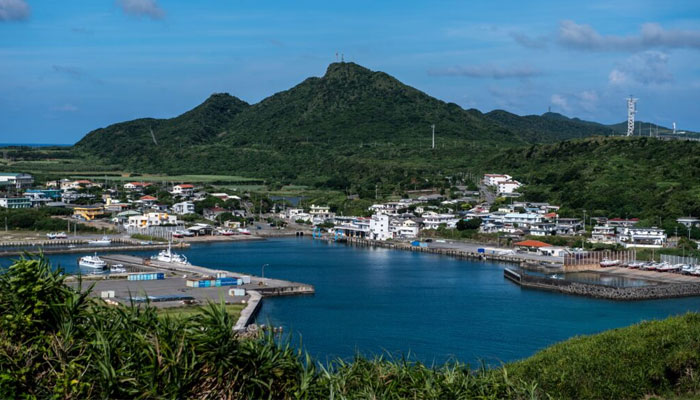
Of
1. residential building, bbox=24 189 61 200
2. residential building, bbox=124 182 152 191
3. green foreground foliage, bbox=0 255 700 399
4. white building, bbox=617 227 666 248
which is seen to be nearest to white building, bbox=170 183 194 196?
residential building, bbox=124 182 152 191

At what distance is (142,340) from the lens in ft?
15.5

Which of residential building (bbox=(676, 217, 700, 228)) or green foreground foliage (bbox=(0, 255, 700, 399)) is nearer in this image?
green foreground foliage (bbox=(0, 255, 700, 399))

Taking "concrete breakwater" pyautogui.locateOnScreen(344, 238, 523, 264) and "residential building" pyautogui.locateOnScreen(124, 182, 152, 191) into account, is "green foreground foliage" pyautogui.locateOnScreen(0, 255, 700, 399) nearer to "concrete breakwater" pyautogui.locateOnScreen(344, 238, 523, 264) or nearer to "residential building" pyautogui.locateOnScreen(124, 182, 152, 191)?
"concrete breakwater" pyautogui.locateOnScreen(344, 238, 523, 264)

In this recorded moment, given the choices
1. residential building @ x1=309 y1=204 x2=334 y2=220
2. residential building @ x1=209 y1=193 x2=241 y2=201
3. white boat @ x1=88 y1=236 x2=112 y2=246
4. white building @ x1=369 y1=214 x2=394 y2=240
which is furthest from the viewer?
residential building @ x1=209 y1=193 x2=241 y2=201

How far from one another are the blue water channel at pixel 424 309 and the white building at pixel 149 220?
7788mm

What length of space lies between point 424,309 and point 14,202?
26.9m

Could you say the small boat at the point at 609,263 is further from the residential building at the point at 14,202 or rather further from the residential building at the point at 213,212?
→ the residential building at the point at 14,202

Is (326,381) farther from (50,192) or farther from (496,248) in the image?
(50,192)

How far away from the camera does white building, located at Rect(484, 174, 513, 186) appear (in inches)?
1749

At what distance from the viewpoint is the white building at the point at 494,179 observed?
44431mm

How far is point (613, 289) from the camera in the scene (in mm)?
20422

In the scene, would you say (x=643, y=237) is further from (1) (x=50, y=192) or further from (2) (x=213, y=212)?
(1) (x=50, y=192)

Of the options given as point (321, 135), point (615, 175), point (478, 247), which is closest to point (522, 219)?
point (478, 247)

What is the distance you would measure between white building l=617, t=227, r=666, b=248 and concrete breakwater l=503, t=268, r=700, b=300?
5782 millimetres
